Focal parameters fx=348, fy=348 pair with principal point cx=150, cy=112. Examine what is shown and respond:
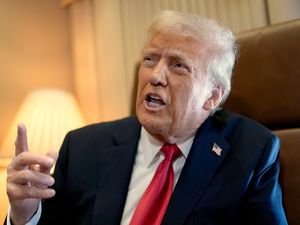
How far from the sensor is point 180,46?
43.4 inches

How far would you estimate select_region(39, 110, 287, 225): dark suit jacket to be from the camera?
1022 millimetres

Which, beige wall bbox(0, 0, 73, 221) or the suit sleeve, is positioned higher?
beige wall bbox(0, 0, 73, 221)

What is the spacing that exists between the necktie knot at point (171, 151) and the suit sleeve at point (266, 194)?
251 millimetres

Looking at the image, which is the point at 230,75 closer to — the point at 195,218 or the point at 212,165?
the point at 212,165

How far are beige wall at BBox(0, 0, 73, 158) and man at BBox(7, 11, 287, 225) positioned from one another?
0.95 meters

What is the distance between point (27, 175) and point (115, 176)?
0.33 metres

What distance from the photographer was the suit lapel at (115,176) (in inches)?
42.4

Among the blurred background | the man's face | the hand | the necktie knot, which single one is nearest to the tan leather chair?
the man's face

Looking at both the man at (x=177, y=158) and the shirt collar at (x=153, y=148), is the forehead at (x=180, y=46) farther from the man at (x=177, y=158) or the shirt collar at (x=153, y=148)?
the shirt collar at (x=153, y=148)

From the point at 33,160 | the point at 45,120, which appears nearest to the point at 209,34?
the point at 33,160

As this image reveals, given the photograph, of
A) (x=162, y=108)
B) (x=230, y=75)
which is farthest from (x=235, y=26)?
(x=162, y=108)

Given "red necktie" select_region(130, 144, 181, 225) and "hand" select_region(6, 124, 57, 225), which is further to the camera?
"red necktie" select_region(130, 144, 181, 225)

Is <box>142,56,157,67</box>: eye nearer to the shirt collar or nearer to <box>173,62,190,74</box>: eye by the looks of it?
<box>173,62,190,74</box>: eye

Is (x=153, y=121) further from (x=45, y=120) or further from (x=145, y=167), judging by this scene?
(x=45, y=120)
